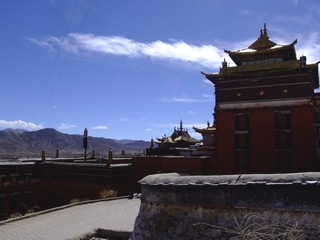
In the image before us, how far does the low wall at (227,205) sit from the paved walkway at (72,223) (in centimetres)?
578

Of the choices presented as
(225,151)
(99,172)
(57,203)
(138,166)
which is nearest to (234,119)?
(225,151)

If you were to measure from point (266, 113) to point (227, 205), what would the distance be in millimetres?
19820

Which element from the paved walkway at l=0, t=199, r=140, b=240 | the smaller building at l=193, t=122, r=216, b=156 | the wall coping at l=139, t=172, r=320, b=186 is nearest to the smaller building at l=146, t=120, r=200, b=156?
the smaller building at l=193, t=122, r=216, b=156

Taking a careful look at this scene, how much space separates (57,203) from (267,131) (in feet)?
56.2

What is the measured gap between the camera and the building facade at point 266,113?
24.6 meters

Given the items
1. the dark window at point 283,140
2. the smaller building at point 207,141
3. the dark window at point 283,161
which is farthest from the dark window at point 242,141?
the smaller building at point 207,141

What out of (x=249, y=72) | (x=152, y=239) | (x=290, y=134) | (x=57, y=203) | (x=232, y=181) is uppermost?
(x=249, y=72)

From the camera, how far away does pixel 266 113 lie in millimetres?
25672

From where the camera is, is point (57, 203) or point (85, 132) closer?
point (57, 203)

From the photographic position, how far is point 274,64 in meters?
25.8

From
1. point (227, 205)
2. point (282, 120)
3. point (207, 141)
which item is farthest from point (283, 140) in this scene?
point (227, 205)

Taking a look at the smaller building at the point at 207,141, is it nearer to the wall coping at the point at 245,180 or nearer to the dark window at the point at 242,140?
the dark window at the point at 242,140

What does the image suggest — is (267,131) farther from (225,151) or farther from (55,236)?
(55,236)

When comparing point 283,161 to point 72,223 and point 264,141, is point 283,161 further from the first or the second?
point 72,223
